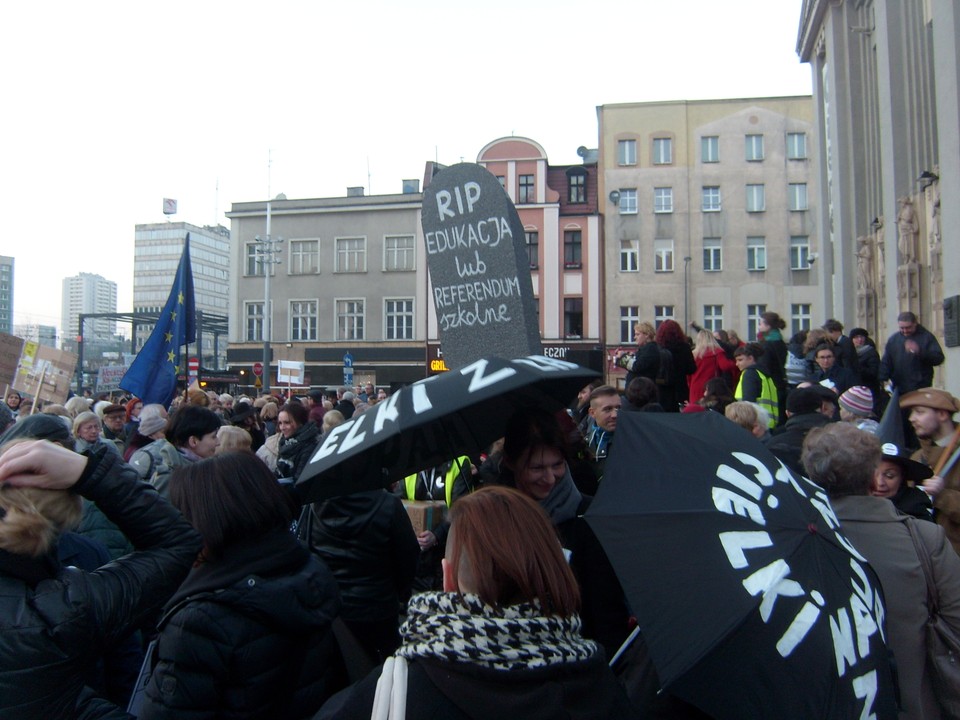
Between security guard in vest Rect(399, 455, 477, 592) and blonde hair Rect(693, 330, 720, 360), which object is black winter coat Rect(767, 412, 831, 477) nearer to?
security guard in vest Rect(399, 455, 477, 592)

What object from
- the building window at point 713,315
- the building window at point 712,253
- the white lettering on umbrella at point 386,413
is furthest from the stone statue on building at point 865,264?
the building window at point 712,253

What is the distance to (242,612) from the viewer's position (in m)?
2.43

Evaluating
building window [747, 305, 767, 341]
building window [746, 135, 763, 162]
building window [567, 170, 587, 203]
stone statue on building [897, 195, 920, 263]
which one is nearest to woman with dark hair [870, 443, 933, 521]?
stone statue on building [897, 195, 920, 263]

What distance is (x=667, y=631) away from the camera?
6.61ft

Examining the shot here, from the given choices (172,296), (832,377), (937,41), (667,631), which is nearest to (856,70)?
(937,41)

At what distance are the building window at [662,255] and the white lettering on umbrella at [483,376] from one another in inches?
1407

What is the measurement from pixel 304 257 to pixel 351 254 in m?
2.45

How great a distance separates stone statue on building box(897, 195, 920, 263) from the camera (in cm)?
1420

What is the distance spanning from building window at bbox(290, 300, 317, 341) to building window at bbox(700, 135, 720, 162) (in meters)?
19.7

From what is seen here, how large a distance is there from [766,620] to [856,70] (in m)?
20.1

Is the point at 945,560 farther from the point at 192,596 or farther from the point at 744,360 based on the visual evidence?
the point at 744,360

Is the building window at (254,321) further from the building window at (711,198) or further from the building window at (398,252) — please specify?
the building window at (711,198)

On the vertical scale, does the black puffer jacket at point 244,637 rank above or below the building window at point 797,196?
below

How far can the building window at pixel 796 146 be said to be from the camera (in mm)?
37000
